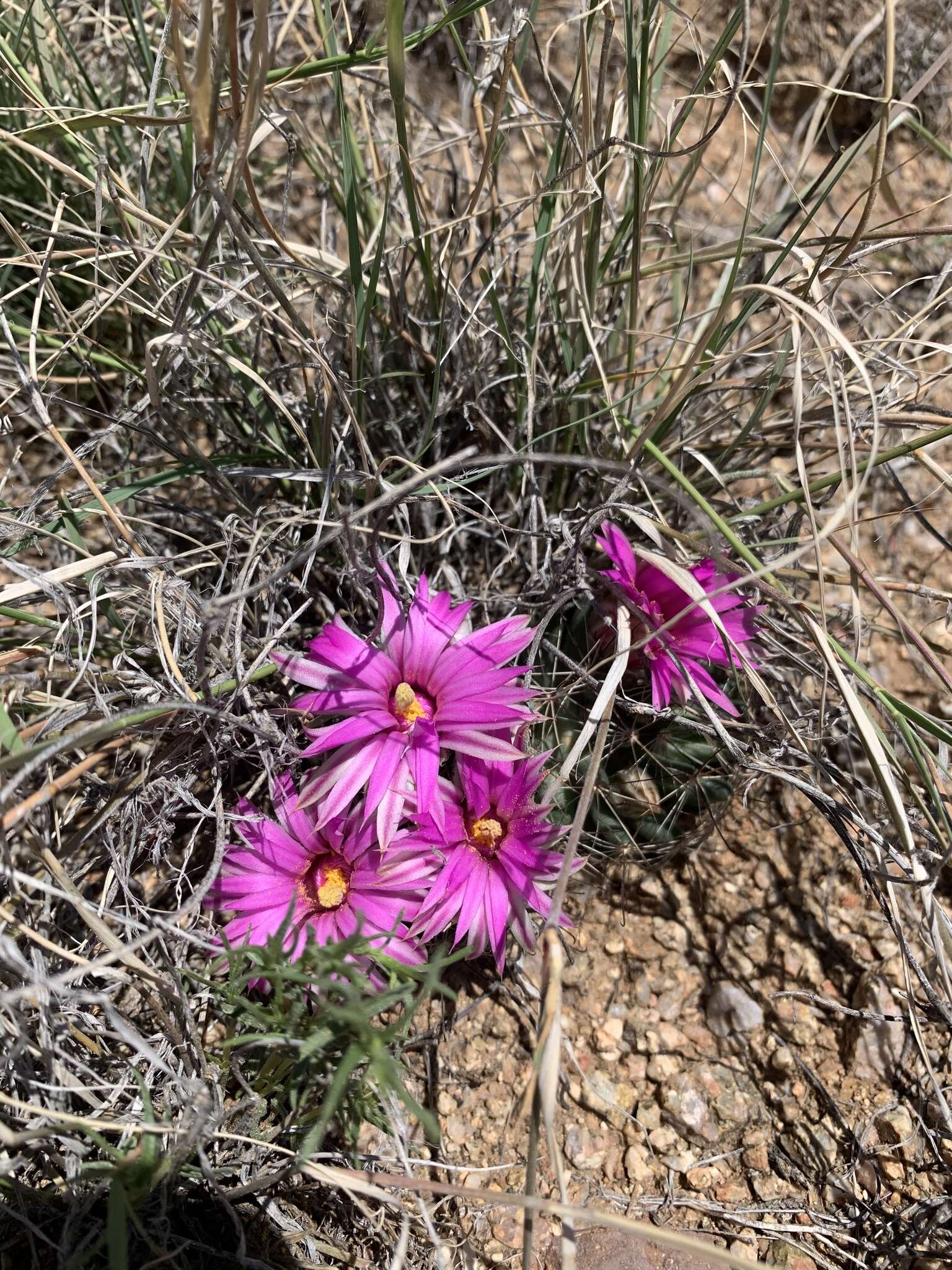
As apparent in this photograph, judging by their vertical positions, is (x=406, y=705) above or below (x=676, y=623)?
below

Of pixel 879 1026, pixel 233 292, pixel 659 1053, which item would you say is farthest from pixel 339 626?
pixel 879 1026

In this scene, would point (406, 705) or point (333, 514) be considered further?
point (333, 514)

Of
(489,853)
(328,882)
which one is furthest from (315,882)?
(489,853)

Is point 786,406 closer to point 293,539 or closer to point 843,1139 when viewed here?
point 293,539

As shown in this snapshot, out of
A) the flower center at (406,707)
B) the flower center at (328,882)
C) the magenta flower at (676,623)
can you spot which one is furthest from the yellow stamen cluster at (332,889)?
the magenta flower at (676,623)

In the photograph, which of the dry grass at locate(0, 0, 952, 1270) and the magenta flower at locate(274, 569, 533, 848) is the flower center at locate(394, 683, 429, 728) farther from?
the dry grass at locate(0, 0, 952, 1270)

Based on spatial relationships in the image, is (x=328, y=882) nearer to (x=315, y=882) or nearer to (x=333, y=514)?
(x=315, y=882)

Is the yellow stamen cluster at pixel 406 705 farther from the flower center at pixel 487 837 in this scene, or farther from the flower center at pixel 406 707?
the flower center at pixel 487 837

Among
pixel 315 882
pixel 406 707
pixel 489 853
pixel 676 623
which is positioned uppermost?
pixel 676 623
